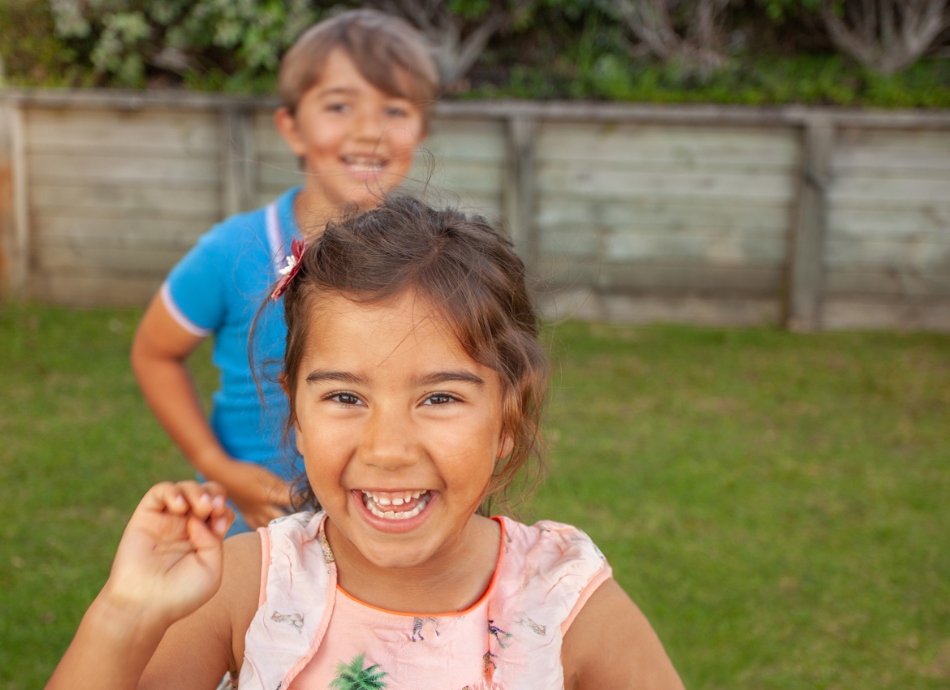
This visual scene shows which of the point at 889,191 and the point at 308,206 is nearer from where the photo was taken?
the point at 308,206

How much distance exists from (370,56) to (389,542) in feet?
4.35

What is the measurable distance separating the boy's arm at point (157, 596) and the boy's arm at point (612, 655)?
50 cm

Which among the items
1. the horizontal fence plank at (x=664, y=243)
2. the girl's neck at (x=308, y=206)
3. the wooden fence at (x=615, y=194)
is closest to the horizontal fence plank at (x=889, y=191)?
the wooden fence at (x=615, y=194)

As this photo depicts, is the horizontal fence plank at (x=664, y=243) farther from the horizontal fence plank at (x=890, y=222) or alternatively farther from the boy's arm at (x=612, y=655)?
the boy's arm at (x=612, y=655)

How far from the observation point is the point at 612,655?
1.43m

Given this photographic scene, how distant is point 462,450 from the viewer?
1.33 m

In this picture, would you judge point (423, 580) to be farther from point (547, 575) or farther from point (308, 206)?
point (308, 206)

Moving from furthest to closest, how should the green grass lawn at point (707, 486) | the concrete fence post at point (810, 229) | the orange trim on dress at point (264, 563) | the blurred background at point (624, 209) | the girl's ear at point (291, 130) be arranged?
the concrete fence post at point (810, 229), the blurred background at point (624, 209), the green grass lawn at point (707, 486), the girl's ear at point (291, 130), the orange trim on dress at point (264, 563)

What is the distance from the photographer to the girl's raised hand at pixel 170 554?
4.14 ft

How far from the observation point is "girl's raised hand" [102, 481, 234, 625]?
1.26 meters

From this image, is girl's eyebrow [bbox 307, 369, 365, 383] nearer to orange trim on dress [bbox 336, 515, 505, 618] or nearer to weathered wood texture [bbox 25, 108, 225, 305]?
orange trim on dress [bbox 336, 515, 505, 618]

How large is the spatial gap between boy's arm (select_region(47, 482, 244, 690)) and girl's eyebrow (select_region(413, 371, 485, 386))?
0.31 meters

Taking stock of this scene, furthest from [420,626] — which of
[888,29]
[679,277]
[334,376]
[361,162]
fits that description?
[888,29]

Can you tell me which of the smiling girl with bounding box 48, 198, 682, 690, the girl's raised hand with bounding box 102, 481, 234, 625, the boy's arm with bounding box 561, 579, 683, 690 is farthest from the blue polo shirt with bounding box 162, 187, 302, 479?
the boy's arm with bounding box 561, 579, 683, 690
